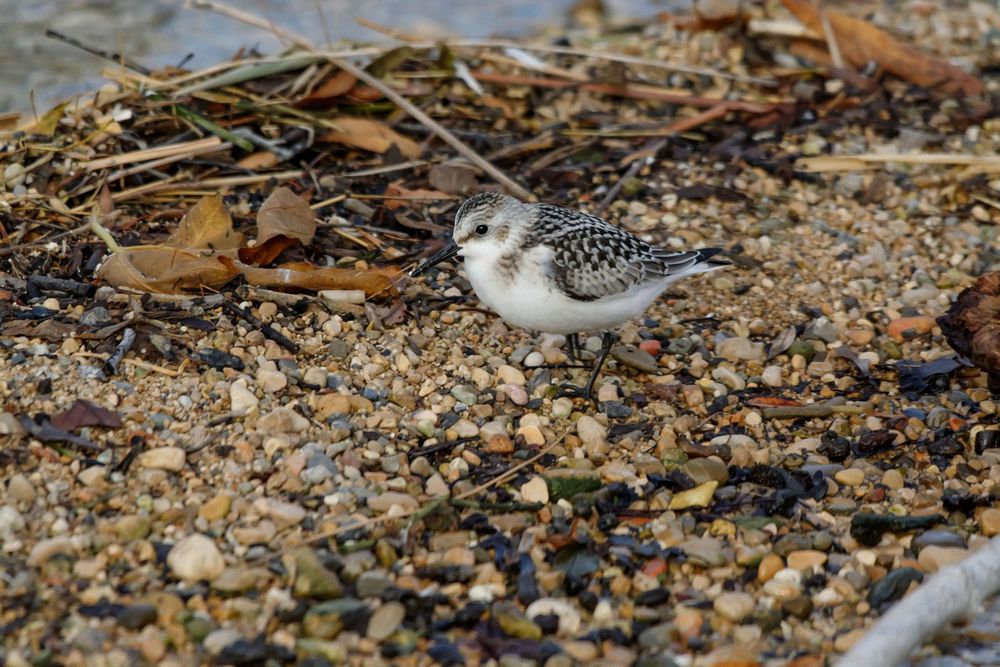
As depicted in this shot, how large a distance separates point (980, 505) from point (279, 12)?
671 centimetres

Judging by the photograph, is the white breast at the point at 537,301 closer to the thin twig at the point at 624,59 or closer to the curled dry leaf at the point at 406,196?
the curled dry leaf at the point at 406,196

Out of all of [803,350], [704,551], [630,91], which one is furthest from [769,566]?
[630,91]

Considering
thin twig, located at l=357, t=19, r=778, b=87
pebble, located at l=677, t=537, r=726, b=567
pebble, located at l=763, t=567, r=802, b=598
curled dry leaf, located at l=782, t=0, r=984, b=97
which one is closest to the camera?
pebble, located at l=763, t=567, r=802, b=598

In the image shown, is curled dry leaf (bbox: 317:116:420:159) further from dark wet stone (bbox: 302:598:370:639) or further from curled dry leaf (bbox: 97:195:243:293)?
A: dark wet stone (bbox: 302:598:370:639)

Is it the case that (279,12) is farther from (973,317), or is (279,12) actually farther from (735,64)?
(973,317)

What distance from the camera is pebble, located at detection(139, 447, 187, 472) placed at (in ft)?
13.1

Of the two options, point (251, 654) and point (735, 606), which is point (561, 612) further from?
point (251, 654)

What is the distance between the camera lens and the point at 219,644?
3307 millimetres

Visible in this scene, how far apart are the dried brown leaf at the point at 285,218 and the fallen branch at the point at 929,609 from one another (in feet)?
9.94

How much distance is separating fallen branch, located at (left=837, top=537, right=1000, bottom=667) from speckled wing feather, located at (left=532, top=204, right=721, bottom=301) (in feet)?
5.82

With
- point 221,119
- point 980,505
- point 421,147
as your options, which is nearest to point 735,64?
point 421,147

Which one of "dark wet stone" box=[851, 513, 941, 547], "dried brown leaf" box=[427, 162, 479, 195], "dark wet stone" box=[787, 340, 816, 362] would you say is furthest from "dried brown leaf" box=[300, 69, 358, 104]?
"dark wet stone" box=[851, 513, 941, 547]

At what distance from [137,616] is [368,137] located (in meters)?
3.58

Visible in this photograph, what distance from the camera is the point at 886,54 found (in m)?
7.63
